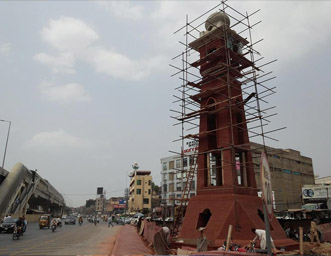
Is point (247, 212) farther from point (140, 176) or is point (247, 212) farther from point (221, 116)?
point (140, 176)

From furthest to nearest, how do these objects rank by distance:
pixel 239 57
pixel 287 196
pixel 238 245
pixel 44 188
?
1. pixel 44 188
2. pixel 287 196
3. pixel 239 57
4. pixel 238 245

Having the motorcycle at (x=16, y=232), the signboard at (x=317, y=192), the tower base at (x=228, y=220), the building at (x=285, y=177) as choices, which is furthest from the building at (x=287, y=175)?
the motorcycle at (x=16, y=232)

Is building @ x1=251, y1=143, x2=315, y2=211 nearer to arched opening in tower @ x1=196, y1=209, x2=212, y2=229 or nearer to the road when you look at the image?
arched opening in tower @ x1=196, y1=209, x2=212, y2=229

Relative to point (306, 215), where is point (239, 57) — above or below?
above

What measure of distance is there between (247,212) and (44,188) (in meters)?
65.5

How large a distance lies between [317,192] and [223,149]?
3384cm

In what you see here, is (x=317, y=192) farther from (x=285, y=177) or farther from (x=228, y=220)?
(x=228, y=220)

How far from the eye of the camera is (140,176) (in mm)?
87062

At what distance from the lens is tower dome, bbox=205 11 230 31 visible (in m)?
19.7

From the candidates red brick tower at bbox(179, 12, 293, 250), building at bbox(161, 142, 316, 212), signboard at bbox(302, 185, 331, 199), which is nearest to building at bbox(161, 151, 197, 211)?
building at bbox(161, 142, 316, 212)

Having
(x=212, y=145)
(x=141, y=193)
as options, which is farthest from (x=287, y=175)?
(x=141, y=193)

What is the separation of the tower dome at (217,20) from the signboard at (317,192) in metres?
33.0

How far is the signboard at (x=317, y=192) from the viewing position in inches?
1622

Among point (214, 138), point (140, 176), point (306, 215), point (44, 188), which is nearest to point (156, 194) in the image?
point (140, 176)
